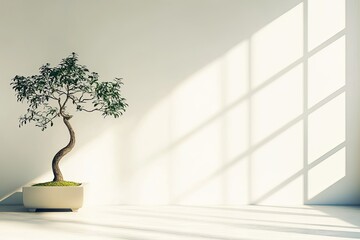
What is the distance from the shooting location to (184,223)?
4758 mm

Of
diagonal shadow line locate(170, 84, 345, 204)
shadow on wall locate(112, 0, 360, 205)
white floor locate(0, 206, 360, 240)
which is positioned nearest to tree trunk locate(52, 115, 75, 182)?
white floor locate(0, 206, 360, 240)

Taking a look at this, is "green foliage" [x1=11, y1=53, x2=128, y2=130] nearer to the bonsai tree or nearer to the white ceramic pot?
the bonsai tree

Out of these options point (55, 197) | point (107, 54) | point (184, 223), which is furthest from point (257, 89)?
point (55, 197)

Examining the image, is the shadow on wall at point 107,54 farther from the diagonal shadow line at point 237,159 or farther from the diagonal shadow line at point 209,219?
the diagonal shadow line at point 209,219

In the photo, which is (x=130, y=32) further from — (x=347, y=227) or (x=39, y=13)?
(x=347, y=227)

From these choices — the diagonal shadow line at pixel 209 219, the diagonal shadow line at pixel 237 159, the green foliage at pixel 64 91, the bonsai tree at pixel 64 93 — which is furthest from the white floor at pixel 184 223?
the green foliage at pixel 64 91

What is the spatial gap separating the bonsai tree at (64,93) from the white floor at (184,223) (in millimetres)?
717

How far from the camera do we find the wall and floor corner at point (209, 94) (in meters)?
6.01

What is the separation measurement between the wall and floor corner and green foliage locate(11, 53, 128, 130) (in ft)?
0.61

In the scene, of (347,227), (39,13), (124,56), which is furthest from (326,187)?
(39,13)

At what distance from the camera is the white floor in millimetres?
4186

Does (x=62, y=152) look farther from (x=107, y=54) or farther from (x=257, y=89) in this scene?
(x=257, y=89)

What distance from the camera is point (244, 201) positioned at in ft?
19.9

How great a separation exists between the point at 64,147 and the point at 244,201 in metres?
1.98
